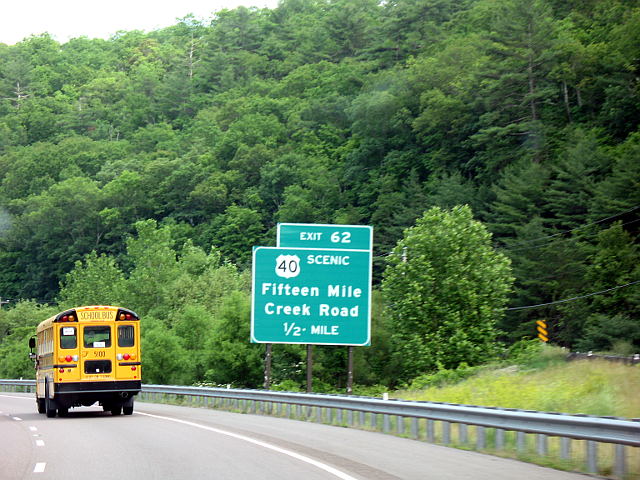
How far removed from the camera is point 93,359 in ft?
91.7

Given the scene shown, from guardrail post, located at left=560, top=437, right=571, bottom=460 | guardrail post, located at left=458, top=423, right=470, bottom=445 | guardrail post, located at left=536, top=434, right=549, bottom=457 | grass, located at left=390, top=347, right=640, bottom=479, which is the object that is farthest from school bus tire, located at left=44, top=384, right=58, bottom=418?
guardrail post, located at left=560, top=437, right=571, bottom=460

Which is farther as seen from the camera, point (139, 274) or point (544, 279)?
point (139, 274)

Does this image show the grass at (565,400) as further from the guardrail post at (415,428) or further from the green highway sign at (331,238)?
the green highway sign at (331,238)

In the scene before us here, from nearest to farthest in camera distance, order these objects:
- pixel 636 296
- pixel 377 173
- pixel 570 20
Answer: pixel 636 296, pixel 570 20, pixel 377 173

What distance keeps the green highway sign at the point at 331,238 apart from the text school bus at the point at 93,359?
540 centimetres

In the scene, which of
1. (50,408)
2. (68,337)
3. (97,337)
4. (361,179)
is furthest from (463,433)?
(361,179)

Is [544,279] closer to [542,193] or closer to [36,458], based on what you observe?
[542,193]

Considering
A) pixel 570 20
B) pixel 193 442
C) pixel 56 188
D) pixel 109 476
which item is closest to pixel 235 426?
pixel 193 442

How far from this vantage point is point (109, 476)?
42.9ft

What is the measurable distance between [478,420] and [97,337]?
14.8 m

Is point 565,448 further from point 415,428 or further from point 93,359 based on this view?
point 93,359

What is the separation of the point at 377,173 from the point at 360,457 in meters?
93.8

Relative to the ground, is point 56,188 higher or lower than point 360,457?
higher

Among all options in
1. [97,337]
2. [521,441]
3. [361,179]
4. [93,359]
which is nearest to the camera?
[521,441]
